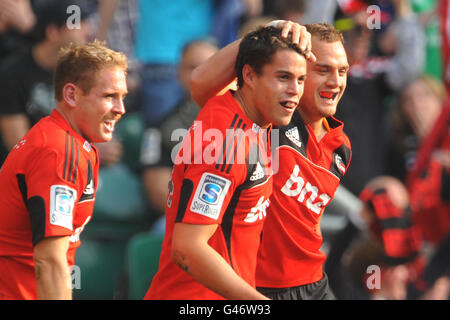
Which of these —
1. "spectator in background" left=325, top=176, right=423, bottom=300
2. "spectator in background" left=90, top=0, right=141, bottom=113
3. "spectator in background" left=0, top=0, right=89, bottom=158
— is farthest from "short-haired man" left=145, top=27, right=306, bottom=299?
"spectator in background" left=90, top=0, right=141, bottom=113

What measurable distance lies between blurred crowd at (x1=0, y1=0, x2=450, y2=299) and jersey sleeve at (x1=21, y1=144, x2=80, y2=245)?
2.68m

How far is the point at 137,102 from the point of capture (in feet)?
26.7

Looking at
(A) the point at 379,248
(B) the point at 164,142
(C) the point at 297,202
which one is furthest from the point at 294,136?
(B) the point at 164,142

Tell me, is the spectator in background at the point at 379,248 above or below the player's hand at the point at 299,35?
below

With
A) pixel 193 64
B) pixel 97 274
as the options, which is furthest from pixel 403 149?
pixel 97 274

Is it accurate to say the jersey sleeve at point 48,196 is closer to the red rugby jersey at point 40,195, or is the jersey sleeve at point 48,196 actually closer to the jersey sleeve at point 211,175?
the red rugby jersey at point 40,195

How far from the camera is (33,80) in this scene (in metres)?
6.84

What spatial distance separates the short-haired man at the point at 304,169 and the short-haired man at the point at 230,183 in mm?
224

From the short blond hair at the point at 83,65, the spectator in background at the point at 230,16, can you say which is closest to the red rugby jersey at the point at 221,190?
the short blond hair at the point at 83,65

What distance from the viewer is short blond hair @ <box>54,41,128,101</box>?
4.16m

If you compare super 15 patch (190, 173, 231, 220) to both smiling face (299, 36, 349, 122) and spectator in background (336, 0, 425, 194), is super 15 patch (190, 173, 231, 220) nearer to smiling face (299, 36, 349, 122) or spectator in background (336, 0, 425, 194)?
smiling face (299, 36, 349, 122)

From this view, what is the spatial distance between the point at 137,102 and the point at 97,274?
1.85 meters

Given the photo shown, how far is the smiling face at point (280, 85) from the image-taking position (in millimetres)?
3916
